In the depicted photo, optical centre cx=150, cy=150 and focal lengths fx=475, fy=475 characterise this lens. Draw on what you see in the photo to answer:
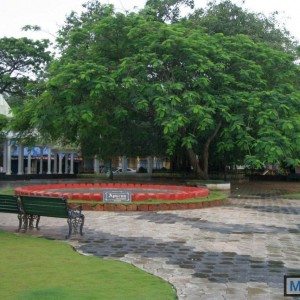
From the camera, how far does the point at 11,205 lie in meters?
10.9

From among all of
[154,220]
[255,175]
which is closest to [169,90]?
[154,220]

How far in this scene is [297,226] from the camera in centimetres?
1229

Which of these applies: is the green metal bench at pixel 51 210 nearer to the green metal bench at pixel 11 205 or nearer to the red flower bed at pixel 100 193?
the green metal bench at pixel 11 205

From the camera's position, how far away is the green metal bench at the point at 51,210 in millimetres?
10047

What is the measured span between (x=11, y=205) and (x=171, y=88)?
11.7 meters

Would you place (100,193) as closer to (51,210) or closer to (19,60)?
(51,210)

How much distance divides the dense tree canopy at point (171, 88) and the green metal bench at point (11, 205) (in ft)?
31.7

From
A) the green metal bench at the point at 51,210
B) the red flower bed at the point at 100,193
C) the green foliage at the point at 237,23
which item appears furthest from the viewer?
the green foliage at the point at 237,23

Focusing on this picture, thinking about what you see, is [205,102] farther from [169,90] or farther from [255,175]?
[255,175]

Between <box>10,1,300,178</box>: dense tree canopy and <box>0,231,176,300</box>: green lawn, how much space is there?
1218 cm

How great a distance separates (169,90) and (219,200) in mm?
6215

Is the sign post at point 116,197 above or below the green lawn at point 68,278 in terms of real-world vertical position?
above

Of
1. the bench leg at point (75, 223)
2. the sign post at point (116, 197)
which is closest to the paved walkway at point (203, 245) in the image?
the bench leg at point (75, 223)

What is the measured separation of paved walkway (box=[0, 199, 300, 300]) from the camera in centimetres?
654
